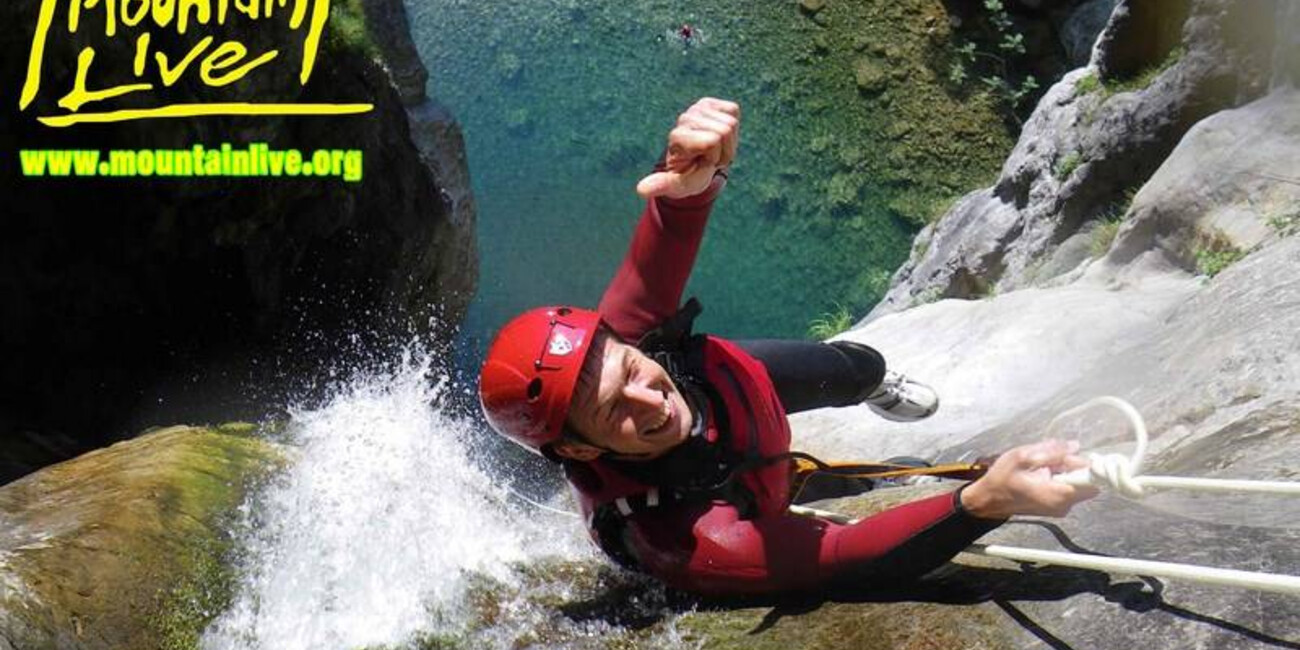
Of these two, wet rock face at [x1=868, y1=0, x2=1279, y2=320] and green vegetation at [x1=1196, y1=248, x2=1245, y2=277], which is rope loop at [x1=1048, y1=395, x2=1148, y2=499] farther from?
wet rock face at [x1=868, y1=0, x2=1279, y2=320]

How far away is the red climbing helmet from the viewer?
3068 mm

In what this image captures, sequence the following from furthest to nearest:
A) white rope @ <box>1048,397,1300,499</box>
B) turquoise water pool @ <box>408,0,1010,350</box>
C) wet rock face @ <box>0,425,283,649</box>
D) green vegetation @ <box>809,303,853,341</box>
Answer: turquoise water pool @ <box>408,0,1010,350</box>, green vegetation @ <box>809,303,853,341</box>, wet rock face @ <box>0,425,283,649</box>, white rope @ <box>1048,397,1300,499</box>

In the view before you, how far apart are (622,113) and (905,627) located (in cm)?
1586

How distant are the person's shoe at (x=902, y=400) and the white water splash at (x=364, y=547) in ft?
5.56

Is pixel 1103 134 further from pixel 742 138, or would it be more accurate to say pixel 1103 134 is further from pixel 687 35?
pixel 687 35

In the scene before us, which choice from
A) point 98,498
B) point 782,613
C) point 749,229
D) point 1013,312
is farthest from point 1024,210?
point 98,498

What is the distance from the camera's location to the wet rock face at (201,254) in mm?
9830

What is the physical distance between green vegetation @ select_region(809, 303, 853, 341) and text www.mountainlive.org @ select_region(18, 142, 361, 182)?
21.2 feet

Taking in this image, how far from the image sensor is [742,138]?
17109 mm

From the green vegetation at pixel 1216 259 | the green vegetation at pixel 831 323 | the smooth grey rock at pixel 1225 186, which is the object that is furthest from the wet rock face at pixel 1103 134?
the green vegetation at pixel 1216 259

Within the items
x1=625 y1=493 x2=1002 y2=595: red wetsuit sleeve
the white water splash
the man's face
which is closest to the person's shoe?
the white water splash

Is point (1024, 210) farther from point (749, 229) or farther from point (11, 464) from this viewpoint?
point (11, 464)

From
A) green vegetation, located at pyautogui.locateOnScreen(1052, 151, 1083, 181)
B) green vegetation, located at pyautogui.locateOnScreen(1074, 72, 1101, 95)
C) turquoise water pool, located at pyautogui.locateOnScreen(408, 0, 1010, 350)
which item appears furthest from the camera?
turquoise water pool, located at pyautogui.locateOnScreen(408, 0, 1010, 350)

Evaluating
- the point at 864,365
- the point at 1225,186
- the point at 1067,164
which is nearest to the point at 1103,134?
the point at 1067,164
